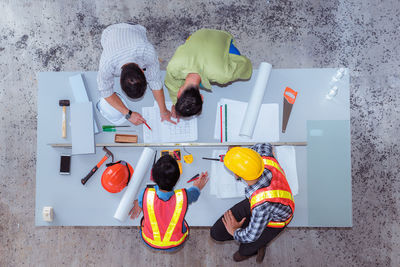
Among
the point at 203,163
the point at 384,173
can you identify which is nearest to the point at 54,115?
the point at 203,163

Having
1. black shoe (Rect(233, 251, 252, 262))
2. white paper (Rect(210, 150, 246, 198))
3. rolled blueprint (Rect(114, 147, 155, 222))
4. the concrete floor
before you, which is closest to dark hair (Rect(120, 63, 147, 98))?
rolled blueprint (Rect(114, 147, 155, 222))

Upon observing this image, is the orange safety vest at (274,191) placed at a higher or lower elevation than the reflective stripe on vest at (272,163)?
lower

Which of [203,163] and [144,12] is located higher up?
[144,12]

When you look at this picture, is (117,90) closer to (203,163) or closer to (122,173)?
(122,173)

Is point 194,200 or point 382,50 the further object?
point 382,50

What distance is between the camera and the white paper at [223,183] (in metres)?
1.93

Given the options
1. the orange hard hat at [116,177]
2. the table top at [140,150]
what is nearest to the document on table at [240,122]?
the table top at [140,150]

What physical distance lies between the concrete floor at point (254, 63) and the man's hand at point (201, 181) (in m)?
0.92

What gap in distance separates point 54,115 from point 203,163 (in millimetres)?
1101

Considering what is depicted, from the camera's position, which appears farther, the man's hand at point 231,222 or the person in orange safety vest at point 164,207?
the man's hand at point 231,222

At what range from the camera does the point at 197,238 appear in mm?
2662

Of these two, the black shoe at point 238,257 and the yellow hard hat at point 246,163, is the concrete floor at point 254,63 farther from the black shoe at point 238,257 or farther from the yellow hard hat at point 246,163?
the yellow hard hat at point 246,163

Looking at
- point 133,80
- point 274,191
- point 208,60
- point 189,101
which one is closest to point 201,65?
point 208,60

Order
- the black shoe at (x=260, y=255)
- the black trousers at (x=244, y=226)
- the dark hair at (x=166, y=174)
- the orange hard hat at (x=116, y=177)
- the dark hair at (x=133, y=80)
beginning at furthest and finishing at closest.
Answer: the black shoe at (x=260, y=255) < the black trousers at (x=244, y=226) < the orange hard hat at (x=116, y=177) < the dark hair at (x=166, y=174) < the dark hair at (x=133, y=80)
